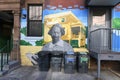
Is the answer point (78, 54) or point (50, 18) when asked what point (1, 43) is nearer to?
point (50, 18)

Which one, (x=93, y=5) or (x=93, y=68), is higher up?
(x=93, y=5)

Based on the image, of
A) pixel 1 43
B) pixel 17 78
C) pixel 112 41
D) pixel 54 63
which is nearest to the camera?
pixel 17 78

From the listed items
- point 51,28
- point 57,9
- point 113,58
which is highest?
point 57,9

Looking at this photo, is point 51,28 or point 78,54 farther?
point 51,28

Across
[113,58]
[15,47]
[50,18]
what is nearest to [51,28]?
[50,18]

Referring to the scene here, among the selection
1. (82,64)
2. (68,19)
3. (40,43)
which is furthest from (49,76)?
(68,19)

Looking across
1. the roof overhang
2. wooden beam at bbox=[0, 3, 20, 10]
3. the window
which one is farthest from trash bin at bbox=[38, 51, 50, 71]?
the roof overhang

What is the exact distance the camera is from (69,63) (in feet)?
34.0

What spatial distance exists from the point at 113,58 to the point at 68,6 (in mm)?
3992

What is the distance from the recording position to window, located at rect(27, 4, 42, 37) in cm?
1259

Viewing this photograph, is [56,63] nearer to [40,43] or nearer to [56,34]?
[56,34]

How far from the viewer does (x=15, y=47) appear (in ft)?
40.2

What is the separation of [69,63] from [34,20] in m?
3.58

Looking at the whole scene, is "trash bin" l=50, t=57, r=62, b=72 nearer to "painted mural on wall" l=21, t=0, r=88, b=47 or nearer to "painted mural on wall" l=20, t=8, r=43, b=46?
"painted mural on wall" l=21, t=0, r=88, b=47
